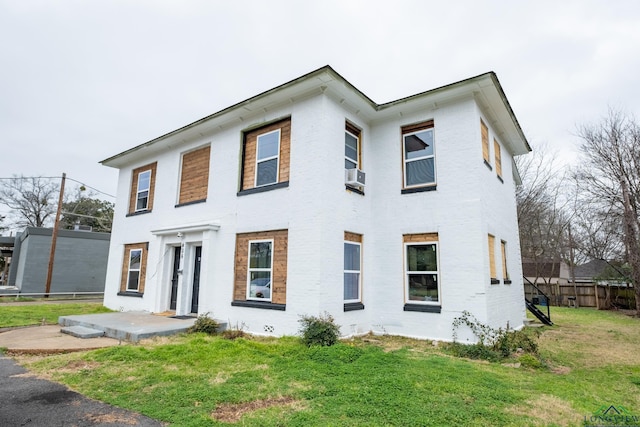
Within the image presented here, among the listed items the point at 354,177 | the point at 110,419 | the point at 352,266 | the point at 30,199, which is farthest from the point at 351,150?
the point at 30,199

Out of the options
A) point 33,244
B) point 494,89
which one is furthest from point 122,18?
point 33,244

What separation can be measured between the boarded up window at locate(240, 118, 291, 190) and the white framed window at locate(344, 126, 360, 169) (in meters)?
1.64

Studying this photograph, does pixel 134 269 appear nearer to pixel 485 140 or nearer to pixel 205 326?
pixel 205 326

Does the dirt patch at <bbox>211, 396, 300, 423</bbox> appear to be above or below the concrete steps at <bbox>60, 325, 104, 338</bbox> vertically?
below

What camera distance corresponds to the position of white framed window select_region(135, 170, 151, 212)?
1362cm

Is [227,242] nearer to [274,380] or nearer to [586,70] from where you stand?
[274,380]

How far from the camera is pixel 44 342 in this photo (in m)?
7.43

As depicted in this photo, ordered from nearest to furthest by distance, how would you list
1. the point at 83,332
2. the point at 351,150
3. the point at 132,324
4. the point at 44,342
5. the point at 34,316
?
the point at 44,342, the point at 83,332, the point at 132,324, the point at 351,150, the point at 34,316

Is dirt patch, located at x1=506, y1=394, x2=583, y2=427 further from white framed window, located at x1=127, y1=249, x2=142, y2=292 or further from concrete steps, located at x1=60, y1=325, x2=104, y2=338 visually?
white framed window, located at x1=127, y1=249, x2=142, y2=292

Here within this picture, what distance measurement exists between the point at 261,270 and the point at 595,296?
2079cm

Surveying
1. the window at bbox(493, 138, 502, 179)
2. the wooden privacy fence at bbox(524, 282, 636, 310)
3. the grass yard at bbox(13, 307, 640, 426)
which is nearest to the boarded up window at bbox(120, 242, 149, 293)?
the grass yard at bbox(13, 307, 640, 426)

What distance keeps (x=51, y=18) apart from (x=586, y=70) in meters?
20.0

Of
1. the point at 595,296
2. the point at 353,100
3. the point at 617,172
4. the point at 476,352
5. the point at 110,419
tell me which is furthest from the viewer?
the point at 595,296

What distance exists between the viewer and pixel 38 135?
1442 inches
